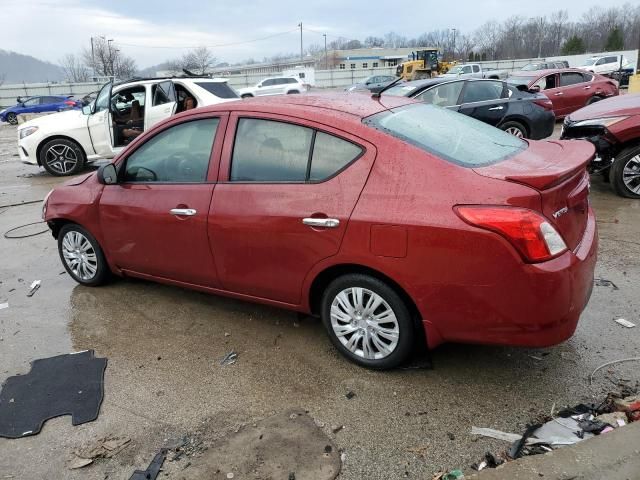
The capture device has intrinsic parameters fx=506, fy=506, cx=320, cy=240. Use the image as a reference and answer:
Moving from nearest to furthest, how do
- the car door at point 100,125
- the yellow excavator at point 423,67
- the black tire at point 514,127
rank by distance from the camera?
the black tire at point 514,127
the car door at point 100,125
the yellow excavator at point 423,67

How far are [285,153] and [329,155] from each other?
1.14 feet

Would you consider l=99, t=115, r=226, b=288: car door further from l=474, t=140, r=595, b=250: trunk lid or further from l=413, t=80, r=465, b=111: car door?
l=413, t=80, r=465, b=111: car door

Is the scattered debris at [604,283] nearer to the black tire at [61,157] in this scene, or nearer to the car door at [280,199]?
the car door at [280,199]

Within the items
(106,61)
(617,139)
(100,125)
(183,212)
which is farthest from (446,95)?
(106,61)

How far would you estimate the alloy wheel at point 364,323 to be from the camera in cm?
304

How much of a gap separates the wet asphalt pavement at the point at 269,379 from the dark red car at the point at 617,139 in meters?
2.64

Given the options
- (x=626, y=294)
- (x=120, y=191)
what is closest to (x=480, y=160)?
(x=626, y=294)

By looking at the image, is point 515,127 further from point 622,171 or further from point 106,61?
point 106,61

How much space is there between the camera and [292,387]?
313cm

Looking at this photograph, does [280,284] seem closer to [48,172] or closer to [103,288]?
[103,288]

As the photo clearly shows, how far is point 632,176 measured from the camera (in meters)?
6.75

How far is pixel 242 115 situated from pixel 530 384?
100 inches

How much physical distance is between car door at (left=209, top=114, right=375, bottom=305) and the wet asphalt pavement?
1.69ft

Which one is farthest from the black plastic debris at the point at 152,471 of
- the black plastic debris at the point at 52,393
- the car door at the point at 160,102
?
the car door at the point at 160,102
